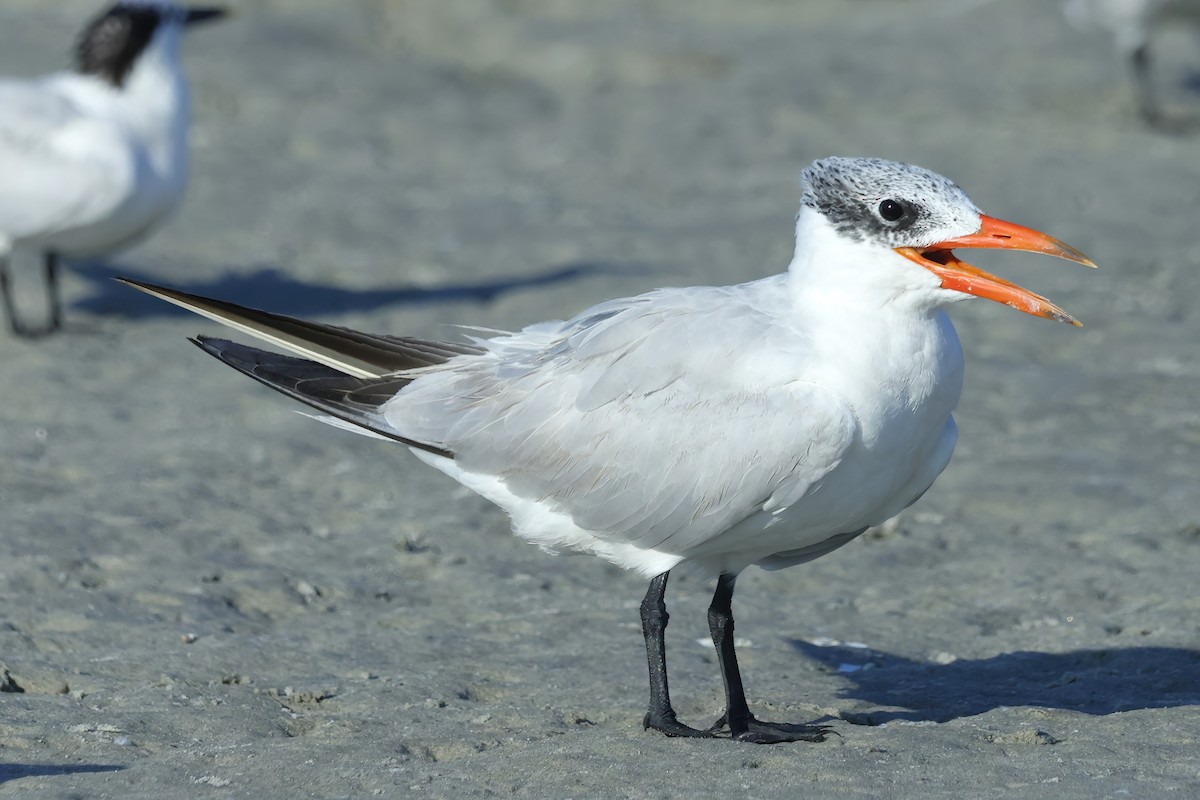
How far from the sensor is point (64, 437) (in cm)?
655

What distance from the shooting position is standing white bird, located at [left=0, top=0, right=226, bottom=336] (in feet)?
25.5

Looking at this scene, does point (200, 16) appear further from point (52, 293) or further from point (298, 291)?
point (52, 293)

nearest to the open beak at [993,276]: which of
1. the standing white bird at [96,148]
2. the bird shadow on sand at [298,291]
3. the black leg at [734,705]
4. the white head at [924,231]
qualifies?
the white head at [924,231]

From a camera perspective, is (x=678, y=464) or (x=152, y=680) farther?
(x=152, y=680)

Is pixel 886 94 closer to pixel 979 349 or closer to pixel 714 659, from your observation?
pixel 979 349

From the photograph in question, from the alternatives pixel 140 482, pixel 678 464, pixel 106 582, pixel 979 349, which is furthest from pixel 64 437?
pixel 979 349

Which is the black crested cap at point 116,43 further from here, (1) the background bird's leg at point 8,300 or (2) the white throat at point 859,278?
(2) the white throat at point 859,278

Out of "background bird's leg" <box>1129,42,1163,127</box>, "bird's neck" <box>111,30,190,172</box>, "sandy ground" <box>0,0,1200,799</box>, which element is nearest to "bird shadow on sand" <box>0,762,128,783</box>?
"sandy ground" <box>0,0,1200,799</box>

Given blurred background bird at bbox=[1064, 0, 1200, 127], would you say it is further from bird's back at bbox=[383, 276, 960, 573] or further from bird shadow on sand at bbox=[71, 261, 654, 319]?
bird's back at bbox=[383, 276, 960, 573]

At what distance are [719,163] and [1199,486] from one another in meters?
5.23

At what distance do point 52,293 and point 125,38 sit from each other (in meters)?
1.42

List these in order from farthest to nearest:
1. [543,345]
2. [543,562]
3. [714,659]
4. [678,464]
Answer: [543,562], [714,659], [543,345], [678,464]

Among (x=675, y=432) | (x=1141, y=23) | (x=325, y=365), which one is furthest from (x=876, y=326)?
(x=1141, y=23)

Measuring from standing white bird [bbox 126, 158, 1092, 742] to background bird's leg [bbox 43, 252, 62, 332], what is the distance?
383cm
